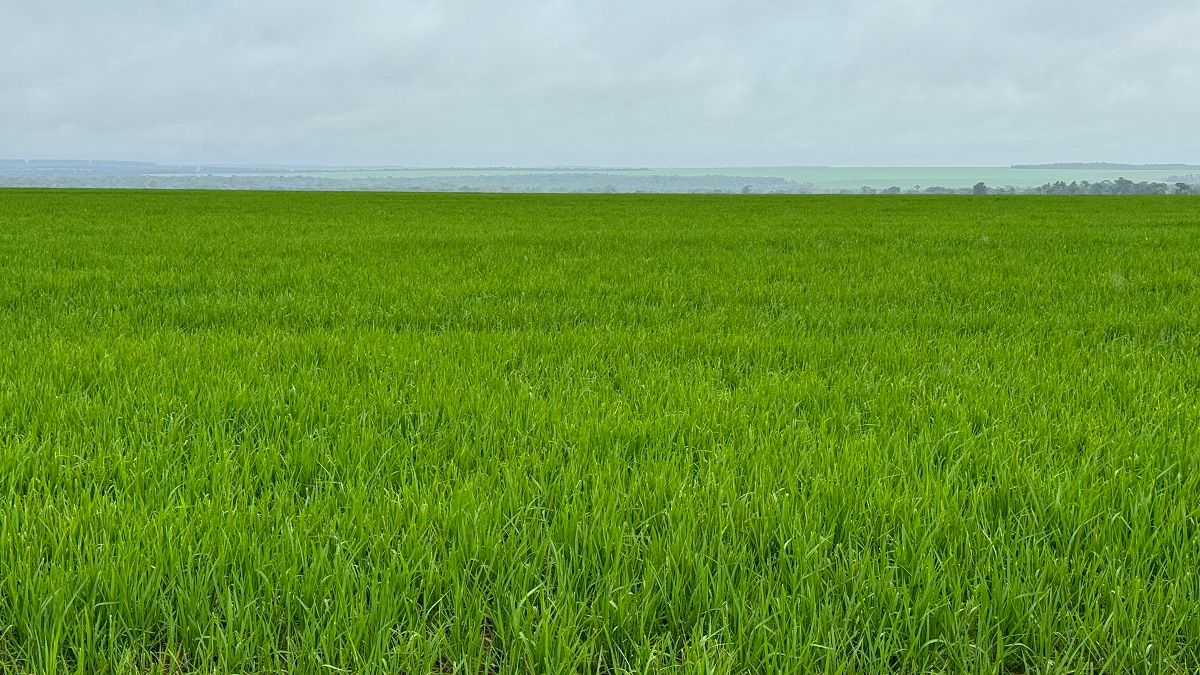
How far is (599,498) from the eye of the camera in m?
2.49

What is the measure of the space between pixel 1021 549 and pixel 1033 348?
3619 mm

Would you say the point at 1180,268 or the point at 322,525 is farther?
the point at 1180,268

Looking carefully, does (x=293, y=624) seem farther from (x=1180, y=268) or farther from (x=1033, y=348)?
(x=1180, y=268)

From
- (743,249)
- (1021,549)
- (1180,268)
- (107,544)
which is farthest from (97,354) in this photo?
(1180,268)

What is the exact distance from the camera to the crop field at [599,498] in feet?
5.98

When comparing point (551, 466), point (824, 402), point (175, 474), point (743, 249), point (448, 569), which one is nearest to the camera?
point (448, 569)

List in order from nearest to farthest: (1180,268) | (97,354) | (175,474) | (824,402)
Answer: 1. (175,474)
2. (824,402)
3. (97,354)
4. (1180,268)

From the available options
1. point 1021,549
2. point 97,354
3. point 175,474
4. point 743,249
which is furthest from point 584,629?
point 743,249

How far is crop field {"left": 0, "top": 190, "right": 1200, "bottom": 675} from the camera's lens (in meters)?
1.82

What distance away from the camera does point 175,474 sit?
8.87ft

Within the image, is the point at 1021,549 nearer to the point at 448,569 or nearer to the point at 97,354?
the point at 448,569

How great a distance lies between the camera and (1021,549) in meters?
2.20

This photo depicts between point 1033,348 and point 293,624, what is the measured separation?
5.16m

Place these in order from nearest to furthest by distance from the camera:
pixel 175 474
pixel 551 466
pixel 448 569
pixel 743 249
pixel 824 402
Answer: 1. pixel 448 569
2. pixel 175 474
3. pixel 551 466
4. pixel 824 402
5. pixel 743 249
